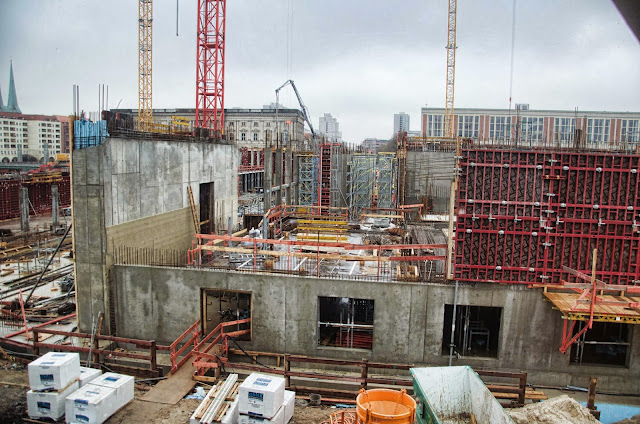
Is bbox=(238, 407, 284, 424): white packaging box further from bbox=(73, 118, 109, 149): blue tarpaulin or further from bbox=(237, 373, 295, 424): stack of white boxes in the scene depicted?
bbox=(73, 118, 109, 149): blue tarpaulin

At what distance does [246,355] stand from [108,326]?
4.63 meters

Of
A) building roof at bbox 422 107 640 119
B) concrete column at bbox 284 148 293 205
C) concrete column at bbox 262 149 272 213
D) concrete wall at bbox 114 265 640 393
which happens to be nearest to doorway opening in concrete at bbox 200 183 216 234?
concrete column at bbox 262 149 272 213

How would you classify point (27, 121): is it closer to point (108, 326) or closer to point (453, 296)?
point (108, 326)

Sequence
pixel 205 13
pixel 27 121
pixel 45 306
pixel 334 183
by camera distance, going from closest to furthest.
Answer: pixel 45 306 < pixel 334 183 < pixel 205 13 < pixel 27 121

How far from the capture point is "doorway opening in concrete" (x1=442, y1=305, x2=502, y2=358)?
15.1m

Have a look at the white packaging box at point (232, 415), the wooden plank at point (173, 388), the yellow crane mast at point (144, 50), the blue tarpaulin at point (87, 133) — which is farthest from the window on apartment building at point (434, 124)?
the white packaging box at point (232, 415)

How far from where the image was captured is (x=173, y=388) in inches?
476

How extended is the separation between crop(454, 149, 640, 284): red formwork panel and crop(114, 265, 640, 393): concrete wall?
0.95 metres

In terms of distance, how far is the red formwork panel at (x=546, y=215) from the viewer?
13438 millimetres

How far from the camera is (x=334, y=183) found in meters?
32.9

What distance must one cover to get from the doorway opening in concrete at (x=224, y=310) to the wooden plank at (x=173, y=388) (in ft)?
8.21

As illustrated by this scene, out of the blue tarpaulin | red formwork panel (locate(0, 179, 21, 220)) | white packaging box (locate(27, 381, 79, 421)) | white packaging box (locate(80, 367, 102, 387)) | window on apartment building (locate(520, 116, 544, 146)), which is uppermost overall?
window on apartment building (locate(520, 116, 544, 146))

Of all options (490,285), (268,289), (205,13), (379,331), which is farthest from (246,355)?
(205,13)

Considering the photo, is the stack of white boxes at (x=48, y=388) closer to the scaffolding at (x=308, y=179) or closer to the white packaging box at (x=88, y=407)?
the white packaging box at (x=88, y=407)
